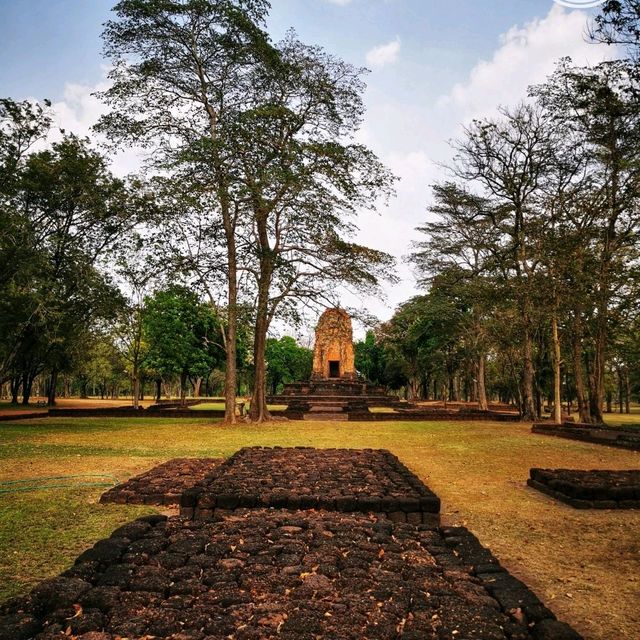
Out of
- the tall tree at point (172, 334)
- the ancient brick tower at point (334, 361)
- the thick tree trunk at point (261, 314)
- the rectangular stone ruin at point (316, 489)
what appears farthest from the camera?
the ancient brick tower at point (334, 361)

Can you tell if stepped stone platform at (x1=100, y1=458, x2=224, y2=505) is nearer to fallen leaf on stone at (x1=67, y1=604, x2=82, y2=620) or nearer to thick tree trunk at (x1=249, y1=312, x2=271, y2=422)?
fallen leaf on stone at (x1=67, y1=604, x2=82, y2=620)

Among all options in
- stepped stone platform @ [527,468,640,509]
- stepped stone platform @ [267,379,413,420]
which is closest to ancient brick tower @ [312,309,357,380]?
stepped stone platform @ [267,379,413,420]

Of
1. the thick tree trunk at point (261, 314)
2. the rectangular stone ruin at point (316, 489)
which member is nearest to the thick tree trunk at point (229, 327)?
the thick tree trunk at point (261, 314)

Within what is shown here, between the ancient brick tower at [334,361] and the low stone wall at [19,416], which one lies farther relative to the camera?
the ancient brick tower at [334,361]

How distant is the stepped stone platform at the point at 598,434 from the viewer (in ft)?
40.9

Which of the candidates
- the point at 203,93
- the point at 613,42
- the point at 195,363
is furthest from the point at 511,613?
the point at 195,363

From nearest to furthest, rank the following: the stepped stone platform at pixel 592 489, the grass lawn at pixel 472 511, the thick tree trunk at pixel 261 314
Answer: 1. the grass lawn at pixel 472 511
2. the stepped stone platform at pixel 592 489
3. the thick tree trunk at pixel 261 314

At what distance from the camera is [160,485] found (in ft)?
21.6

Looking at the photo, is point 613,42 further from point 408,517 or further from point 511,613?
point 511,613

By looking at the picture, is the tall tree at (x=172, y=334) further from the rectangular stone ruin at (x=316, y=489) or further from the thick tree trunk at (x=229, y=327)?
the rectangular stone ruin at (x=316, y=489)

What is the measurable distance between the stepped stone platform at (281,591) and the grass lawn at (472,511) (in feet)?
1.95

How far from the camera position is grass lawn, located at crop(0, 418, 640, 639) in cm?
375

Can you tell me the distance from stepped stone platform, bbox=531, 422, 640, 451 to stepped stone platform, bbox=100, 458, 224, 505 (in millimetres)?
10334

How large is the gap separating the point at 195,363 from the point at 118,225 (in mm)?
18152
